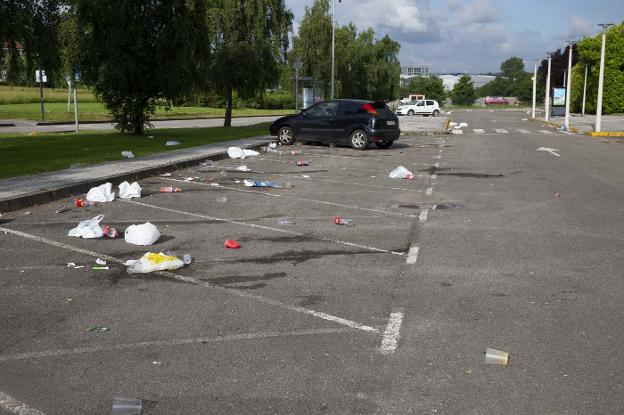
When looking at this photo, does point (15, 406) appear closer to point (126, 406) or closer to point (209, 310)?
point (126, 406)

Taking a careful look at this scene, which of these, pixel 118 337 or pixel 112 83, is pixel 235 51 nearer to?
pixel 112 83

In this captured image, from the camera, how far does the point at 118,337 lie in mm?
4875

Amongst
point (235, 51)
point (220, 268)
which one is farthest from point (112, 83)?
point (220, 268)

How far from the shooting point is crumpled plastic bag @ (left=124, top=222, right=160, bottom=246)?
790 centimetres

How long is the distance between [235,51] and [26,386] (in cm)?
2986

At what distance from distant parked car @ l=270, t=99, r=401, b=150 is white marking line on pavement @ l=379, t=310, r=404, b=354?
57.1 feet

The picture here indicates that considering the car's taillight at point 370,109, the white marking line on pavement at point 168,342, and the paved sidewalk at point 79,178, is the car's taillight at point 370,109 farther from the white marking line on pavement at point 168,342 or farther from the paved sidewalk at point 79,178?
the white marking line on pavement at point 168,342

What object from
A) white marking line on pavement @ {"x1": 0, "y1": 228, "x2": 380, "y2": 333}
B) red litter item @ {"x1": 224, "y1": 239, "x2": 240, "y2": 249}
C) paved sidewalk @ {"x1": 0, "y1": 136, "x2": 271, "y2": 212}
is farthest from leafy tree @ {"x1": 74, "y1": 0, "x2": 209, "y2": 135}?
red litter item @ {"x1": 224, "y1": 239, "x2": 240, "y2": 249}

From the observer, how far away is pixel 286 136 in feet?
79.3

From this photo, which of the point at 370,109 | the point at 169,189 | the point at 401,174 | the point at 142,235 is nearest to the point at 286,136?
the point at 370,109

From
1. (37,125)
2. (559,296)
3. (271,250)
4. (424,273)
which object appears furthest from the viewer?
(37,125)

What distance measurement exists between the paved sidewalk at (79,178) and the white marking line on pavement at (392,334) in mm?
6652

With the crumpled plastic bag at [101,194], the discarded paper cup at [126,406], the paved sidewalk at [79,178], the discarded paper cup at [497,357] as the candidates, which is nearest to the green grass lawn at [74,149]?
the paved sidewalk at [79,178]

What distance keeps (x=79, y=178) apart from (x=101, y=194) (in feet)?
5.48
